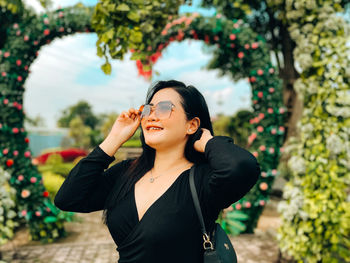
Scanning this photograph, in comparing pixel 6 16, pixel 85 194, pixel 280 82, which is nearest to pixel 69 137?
pixel 6 16

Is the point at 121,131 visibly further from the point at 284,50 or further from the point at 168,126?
the point at 284,50

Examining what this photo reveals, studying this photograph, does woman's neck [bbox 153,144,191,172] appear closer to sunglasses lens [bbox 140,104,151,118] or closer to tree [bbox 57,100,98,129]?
sunglasses lens [bbox 140,104,151,118]

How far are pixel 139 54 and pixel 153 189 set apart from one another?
1.91 metres

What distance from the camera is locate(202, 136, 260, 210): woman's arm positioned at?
50.0 inches

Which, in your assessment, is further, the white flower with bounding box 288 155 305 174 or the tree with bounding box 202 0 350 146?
the tree with bounding box 202 0 350 146

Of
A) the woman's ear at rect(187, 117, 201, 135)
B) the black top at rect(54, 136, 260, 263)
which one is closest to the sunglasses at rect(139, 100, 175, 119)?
Result: the woman's ear at rect(187, 117, 201, 135)

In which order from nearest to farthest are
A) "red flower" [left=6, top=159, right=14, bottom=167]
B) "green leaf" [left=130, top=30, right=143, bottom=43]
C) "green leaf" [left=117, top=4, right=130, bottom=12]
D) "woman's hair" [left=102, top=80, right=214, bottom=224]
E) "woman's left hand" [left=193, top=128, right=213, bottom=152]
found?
"woman's left hand" [left=193, top=128, right=213, bottom=152], "woman's hair" [left=102, top=80, right=214, bottom=224], "green leaf" [left=117, top=4, right=130, bottom=12], "green leaf" [left=130, top=30, right=143, bottom=43], "red flower" [left=6, top=159, right=14, bottom=167]

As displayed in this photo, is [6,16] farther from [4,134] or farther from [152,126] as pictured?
[152,126]

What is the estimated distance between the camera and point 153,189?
1.52 metres

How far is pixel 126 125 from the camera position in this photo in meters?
1.72

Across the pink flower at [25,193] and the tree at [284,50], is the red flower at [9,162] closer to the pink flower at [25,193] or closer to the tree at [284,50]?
the pink flower at [25,193]

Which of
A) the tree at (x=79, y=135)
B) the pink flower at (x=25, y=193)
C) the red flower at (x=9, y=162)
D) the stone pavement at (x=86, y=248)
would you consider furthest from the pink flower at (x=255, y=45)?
the tree at (x=79, y=135)

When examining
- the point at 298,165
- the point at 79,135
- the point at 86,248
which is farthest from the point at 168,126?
the point at 79,135

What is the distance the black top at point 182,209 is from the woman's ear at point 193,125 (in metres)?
0.21
